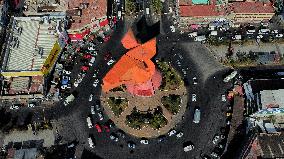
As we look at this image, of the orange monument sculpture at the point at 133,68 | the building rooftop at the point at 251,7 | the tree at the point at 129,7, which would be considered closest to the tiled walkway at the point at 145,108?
the orange monument sculpture at the point at 133,68

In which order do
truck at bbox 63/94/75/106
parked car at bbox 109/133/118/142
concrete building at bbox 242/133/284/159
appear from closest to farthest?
A: 1. concrete building at bbox 242/133/284/159
2. parked car at bbox 109/133/118/142
3. truck at bbox 63/94/75/106

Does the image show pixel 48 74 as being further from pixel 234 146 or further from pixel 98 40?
pixel 234 146

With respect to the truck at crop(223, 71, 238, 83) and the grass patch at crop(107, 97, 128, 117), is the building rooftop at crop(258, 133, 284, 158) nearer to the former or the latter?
the truck at crop(223, 71, 238, 83)

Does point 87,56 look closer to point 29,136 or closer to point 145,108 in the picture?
point 145,108

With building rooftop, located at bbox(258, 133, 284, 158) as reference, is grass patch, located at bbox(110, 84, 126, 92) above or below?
above

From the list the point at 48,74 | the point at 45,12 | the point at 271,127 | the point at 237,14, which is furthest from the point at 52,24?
the point at 271,127

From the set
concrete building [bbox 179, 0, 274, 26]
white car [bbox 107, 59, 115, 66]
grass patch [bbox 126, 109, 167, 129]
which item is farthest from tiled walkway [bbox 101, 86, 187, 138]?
concrete building [bbox 179, 0, 274, 26]

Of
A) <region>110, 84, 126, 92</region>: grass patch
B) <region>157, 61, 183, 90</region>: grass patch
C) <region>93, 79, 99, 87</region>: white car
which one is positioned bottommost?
<region>110, 84, 126, 92</region>: grass patch
